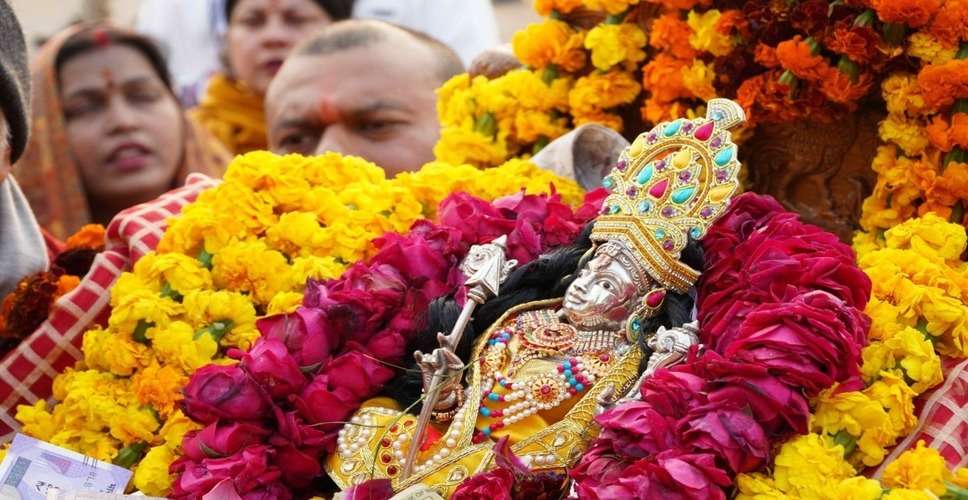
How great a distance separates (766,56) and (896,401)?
112 cm

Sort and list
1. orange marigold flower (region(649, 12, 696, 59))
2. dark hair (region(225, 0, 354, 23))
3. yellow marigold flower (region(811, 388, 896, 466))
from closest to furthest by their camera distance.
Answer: yellow marigold flower (region(811, 388, 896, 466)) → orange marigold flower (region(649, 12, 696, 59)) → dark hair (region(225, 0, 354, 23))

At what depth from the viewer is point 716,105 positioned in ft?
10.5

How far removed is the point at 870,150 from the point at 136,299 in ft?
5.61

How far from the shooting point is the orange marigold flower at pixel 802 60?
140 inches

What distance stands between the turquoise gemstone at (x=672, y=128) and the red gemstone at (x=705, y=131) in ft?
0.17

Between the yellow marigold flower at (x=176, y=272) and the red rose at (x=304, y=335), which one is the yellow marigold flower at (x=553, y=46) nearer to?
the yellow marigold flower at (x=176, y=272)

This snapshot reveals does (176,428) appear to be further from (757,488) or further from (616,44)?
(616,44)

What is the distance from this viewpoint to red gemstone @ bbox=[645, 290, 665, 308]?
3076 millimetres

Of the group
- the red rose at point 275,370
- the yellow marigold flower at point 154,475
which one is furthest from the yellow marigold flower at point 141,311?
the red rose at point 275,370

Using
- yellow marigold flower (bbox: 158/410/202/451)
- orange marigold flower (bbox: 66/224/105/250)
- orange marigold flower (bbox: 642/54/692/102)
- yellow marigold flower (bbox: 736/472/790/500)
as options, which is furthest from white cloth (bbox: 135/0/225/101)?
yellow marigold flower (bbox: 736/472/790/500)

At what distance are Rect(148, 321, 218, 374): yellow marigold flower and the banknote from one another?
0.95 ft

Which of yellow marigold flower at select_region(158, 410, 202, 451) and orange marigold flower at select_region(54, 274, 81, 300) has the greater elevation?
orange marigold flower at select_region(54, 274, 81, 300)

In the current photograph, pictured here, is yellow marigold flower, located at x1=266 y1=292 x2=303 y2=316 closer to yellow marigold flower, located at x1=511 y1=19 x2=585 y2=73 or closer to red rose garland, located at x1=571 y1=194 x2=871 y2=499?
red rose garland, located at x1=571 y1=194 x2=871 y2=499

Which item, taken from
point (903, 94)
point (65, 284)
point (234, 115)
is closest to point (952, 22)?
point (903, 94)
